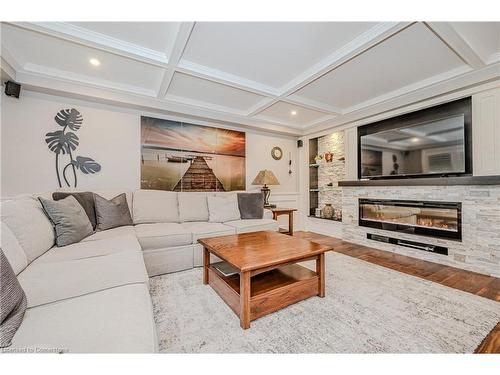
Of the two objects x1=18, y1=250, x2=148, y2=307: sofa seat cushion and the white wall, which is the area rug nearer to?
x1=18, y1=250, x2=148, y2=307: sofa seat cushion

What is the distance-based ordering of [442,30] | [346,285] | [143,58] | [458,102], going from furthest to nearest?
1. [458,102]
2. [143,58]
3. [346,285]
4. [442,30]

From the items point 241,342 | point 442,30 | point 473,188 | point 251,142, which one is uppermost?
point 442,30

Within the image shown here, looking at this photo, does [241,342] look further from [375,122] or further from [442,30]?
[375,122]

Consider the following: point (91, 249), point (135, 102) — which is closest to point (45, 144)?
point (135, 102)

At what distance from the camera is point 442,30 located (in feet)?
5.92

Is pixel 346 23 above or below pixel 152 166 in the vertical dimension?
above

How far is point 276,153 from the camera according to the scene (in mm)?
4781

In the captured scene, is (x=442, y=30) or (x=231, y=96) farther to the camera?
(x=231, y=96)

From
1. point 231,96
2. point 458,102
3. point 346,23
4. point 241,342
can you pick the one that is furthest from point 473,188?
point 231,96

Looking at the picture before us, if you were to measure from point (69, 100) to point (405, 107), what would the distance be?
4719 mm

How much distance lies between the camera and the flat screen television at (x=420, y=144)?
270cm

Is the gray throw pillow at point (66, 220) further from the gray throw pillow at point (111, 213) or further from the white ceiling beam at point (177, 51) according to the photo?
the white ceiling beam at point (177, 51)

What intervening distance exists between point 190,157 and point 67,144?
163 centimetres
